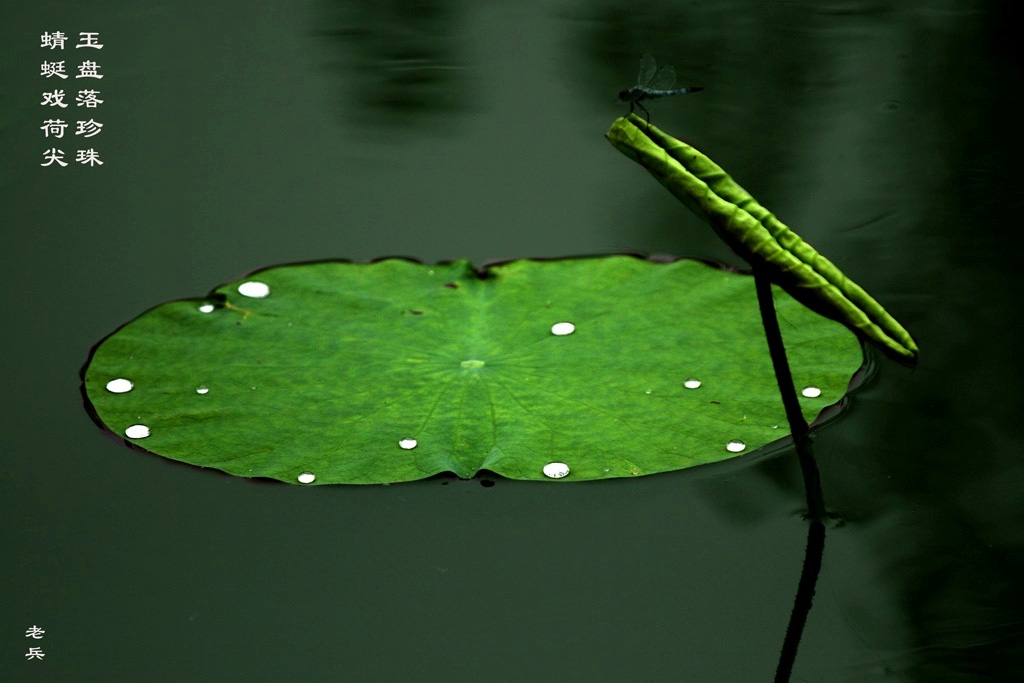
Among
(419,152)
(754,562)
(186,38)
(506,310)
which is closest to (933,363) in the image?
(754,562)

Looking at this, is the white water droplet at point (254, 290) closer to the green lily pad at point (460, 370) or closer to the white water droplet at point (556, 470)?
the green lily pad at point (460, 370)

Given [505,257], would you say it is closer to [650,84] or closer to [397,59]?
[650,84]

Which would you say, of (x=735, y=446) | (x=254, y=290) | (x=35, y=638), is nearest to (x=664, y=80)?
(x=735, y=446)

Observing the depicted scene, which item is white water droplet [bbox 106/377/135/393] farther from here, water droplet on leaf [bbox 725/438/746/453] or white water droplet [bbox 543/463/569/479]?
water droplet on leaf [bbox 725/438/746/453]

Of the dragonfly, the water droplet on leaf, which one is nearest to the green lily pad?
the water droplet on leaf

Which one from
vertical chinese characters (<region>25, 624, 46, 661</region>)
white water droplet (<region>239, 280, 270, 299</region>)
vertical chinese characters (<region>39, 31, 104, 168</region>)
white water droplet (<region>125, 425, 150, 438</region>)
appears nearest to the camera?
vertical chinese characters (<region>25, 624, 46, 661</region>)

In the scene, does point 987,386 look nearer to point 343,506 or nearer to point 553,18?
point 343,506

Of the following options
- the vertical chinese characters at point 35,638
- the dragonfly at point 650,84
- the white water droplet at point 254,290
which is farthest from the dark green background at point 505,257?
the dragonfly at point 650,84
